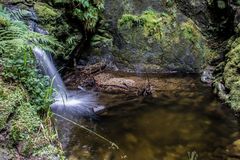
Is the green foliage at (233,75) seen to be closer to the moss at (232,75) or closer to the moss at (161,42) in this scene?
the moss at (232,75)

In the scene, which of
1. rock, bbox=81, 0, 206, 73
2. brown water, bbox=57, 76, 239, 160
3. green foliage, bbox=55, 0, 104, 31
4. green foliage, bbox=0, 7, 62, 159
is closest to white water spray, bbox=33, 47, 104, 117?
brown water, bbox=57, 76, 239, 160

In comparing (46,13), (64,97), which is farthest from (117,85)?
(46,13)

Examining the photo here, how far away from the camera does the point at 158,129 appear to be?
228 inches

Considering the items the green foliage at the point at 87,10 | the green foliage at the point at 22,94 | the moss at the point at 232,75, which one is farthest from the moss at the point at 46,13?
the moss at the point at 232,75

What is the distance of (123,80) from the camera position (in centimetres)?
780

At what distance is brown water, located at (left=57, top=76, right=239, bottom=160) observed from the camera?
5.08 metres

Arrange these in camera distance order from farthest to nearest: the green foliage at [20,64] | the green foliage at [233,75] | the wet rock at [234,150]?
1. the green foliage at [233,75]
2. the wet rock at [234,150]
3. the green foliage at [20,64]

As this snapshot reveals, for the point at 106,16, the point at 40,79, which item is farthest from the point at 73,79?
the point at 40,79

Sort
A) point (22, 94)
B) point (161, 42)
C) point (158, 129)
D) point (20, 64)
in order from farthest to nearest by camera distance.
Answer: point (161, 42), point (158, 129), point (20, 64), point (22, 94)

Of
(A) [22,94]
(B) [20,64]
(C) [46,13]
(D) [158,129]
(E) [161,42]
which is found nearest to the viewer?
(A) [22,94]

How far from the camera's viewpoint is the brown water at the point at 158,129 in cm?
508

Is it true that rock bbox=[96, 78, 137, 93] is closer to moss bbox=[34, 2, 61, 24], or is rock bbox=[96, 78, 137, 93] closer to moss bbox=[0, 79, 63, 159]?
moss bbox=[34, 2, 61, 24]

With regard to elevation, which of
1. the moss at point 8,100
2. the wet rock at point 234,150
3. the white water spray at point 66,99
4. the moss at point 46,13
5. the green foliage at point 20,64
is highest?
the moss at point 46,13

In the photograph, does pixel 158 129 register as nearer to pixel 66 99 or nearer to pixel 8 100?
pixel 66 99
